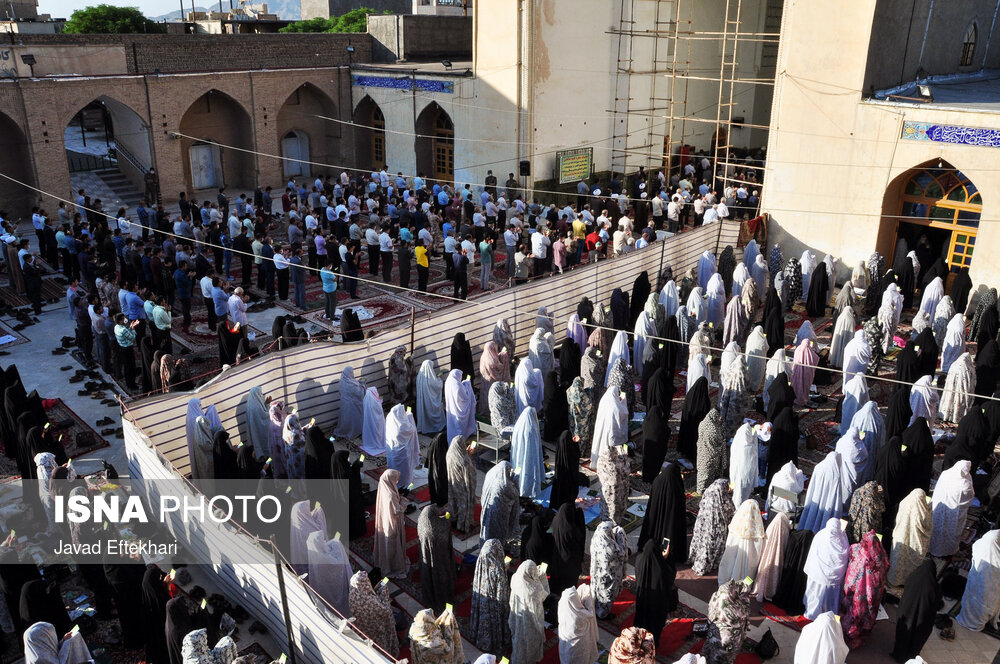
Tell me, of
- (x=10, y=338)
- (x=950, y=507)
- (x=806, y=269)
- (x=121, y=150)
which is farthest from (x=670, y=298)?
(x=121, y=150)

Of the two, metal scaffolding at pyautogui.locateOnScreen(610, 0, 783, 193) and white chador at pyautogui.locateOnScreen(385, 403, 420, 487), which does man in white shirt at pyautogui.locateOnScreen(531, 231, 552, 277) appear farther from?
white chador at pyautogui.locateOnScreen(385, 403, 420, 487)

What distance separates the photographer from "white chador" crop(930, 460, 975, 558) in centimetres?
750

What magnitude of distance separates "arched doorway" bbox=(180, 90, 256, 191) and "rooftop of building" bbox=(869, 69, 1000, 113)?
16.1m

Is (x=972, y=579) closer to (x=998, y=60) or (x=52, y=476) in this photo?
(x=52, y=476)

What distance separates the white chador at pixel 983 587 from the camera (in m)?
6.62

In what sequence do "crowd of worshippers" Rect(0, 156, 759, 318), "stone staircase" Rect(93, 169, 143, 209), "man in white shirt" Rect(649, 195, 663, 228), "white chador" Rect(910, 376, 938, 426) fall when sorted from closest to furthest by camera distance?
1. "white chador" Rect(910, 376, 938, 426)
2. "crowd of worshippers" Rect(0, 156, 759, 318)
3. "man in white shirt" Rect(649, 195, 663, 228)
4. "stone staircase" Rect(93, 169, 143, 209)

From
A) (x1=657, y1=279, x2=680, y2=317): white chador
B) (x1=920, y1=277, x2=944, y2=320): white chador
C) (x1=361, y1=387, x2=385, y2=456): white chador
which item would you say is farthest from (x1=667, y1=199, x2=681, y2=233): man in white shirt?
(x1=361, y1=387, x2=385, y2=456): white chador

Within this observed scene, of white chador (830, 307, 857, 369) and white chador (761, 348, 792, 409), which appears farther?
white chador (830, 307, 857, 369)

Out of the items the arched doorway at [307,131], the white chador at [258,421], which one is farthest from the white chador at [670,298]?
the arched doorway at [307,131]

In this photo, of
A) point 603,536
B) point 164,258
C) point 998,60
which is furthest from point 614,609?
point 998,60

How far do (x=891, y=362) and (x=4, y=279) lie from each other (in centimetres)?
1539

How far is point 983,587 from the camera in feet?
22.0

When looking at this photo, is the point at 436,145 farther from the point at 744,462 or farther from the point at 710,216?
the point at 744,462

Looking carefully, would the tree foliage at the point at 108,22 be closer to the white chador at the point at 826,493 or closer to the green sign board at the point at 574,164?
the green sign board at the point at 574,164
